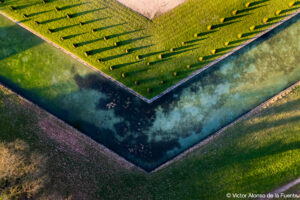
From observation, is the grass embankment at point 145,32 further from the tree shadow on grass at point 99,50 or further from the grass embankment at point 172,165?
the grass embankment at point 172,165

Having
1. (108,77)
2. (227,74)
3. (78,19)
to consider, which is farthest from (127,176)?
(78,19)

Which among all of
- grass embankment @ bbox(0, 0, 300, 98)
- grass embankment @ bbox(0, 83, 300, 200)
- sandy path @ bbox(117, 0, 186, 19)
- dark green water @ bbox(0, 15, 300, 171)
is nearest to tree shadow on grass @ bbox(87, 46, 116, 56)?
grass embankment @ bbox(0, 0, 300, 98)

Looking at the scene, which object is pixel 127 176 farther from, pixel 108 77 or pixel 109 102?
pixel 108 77

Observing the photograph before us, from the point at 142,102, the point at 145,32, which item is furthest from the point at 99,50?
the point at 142,102

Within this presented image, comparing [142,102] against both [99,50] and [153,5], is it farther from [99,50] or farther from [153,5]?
[153,5]

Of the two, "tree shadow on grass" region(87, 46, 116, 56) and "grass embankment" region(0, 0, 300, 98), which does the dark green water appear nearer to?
"grass embankment" region(0, 0, 300, 98)
